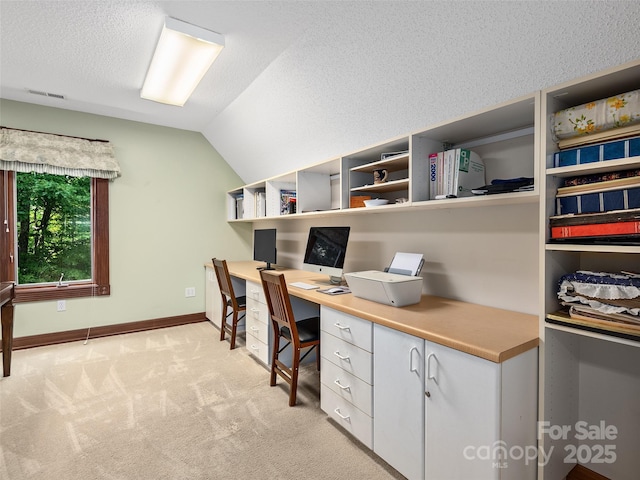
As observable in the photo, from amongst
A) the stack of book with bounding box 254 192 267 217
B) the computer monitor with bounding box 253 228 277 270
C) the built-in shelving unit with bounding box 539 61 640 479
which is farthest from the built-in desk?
the stack of book with bounding box 254 192 267 217

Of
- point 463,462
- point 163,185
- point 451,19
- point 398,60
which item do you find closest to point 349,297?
point 463,462

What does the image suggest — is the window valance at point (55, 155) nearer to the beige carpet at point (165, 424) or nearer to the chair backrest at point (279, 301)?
the beige carpet at point (165, 424)

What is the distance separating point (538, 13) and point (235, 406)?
2.74 metres

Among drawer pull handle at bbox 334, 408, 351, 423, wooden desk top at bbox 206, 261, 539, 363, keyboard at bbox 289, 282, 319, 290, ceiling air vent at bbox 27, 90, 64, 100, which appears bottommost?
drawer pull handle at bbox 334, 408, 351, 423

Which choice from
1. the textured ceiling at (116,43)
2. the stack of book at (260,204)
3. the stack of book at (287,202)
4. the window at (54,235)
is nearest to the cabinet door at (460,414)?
the textured ceiling at (116,43)

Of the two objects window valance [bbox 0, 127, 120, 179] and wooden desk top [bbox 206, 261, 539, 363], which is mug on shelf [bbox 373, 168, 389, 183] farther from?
window valance [bbox 0, 127, 120, 179]

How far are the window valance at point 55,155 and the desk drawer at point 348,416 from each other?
3.41 metres

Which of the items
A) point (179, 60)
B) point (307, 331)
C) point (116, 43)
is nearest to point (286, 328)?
point (307, 331)

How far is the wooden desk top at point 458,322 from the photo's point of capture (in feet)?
4.18

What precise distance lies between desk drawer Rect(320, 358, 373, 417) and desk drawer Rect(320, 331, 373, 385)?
3cm

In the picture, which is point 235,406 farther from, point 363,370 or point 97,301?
point 97,301

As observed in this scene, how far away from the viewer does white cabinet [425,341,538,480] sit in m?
1.21

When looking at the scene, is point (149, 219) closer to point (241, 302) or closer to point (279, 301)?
point (241, 302)

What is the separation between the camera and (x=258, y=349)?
292 cm
